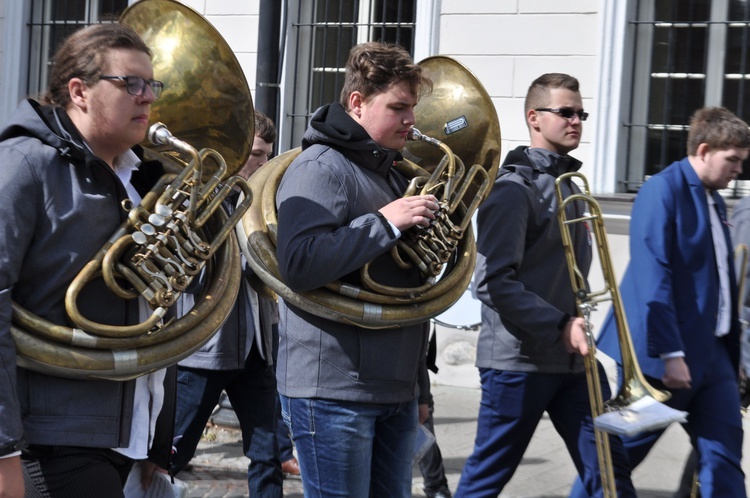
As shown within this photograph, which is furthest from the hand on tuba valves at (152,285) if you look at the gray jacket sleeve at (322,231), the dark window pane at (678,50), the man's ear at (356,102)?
the dark window pane at (678,50)

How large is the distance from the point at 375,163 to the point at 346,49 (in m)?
5.43

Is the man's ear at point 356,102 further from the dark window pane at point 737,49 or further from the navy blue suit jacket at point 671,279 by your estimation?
the dark window pane at point 737,49

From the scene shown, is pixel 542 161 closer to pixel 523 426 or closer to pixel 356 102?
pixel 523 426

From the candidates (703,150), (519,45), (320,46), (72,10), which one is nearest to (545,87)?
(703,150)

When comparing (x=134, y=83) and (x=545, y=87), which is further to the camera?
(x=545, y=87)

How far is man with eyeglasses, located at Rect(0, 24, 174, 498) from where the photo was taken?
2283mm

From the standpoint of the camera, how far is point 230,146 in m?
3.29

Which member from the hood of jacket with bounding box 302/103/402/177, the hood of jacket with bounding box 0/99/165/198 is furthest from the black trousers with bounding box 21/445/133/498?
the hood of jacket with bounding box 302/103/402/177

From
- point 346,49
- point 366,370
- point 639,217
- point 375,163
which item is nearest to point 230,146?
point 375,163

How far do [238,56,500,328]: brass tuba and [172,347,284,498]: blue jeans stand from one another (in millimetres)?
1031

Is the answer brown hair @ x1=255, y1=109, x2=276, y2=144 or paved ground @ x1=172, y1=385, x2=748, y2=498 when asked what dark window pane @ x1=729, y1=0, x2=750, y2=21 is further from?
brown hair @ x1=255, y1=109, x2=276, y2=144

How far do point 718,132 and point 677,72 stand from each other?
10.9 ft

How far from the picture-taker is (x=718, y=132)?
13.4 feet

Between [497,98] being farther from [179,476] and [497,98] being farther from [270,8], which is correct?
[179,476]
